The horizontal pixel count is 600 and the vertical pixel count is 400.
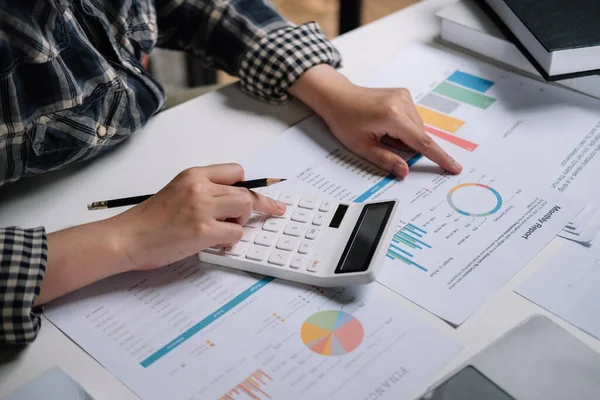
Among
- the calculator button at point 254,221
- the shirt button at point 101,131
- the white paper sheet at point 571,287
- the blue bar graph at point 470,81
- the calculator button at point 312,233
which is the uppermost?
the shirt button at point 101,131

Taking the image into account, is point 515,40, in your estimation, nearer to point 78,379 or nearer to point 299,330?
point 299,330

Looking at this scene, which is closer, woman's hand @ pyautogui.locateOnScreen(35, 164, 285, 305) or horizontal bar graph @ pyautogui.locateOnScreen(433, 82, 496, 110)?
woman's hand @ pyautogui.locateOnScreen(35, 164, 285, 305)

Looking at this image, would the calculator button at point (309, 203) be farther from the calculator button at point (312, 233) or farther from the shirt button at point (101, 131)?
the shirt button at point (101, 131)

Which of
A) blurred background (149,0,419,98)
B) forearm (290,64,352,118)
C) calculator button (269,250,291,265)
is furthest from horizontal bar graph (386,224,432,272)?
blurred background (149,0,419,98)

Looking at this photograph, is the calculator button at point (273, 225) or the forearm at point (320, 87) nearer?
the calculator button at point (273, 225)

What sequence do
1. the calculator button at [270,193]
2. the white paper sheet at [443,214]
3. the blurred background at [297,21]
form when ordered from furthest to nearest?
1. the blurred background at [297,21]
2. the calculator button at [270,193]
3. the white paper sheet at [443,214]

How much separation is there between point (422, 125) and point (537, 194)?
166 millimetres

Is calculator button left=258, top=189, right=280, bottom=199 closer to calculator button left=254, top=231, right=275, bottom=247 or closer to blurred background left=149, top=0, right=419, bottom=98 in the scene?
calculator button left=254, top=231, right=275, bottom=247

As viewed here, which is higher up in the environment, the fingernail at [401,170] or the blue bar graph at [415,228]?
the fingernail at [401,170]

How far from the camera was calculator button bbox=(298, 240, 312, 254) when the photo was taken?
2.09 feet

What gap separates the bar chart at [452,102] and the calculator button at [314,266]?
0.27m

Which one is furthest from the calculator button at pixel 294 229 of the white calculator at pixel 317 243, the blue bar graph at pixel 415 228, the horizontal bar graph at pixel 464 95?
the horizontal bar graph at pixel 464 95

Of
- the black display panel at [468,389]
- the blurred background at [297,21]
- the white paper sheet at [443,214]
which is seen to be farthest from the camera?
the blurred background at [297,21]

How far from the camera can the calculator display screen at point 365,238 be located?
0.61 meters
